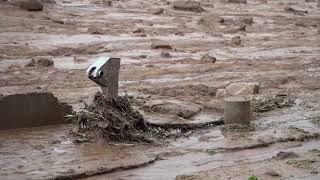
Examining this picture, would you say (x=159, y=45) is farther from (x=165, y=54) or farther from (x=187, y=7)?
(x=187, y=7)

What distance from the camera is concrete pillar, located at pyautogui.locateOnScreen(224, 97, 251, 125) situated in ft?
24.6

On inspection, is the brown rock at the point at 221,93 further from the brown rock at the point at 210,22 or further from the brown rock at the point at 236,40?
the brown rock at the point at 210,22

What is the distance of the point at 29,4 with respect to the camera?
18828mm

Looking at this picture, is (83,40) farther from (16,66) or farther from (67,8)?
(67,8)

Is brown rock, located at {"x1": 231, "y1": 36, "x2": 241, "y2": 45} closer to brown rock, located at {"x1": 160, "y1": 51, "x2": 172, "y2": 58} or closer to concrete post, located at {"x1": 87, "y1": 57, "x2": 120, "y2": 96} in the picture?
brown rock, located at {"x1": 160, "y1": 51, "x2": 172, "y2": 58}

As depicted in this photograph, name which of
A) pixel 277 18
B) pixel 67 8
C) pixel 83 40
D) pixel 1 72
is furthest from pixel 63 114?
pixel 277 18

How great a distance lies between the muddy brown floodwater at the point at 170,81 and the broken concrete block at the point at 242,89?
211mm

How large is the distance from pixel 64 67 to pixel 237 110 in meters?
4.99

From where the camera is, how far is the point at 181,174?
5.89 metres

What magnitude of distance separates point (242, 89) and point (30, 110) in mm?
3765

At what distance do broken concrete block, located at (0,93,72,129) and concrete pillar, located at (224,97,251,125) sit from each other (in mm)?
2092

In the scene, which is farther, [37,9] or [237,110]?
[37,9]

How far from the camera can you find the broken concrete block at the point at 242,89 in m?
9.47

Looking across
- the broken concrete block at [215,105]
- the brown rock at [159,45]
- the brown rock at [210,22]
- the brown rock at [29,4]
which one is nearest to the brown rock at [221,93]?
the broken concrete block at [215,105]
